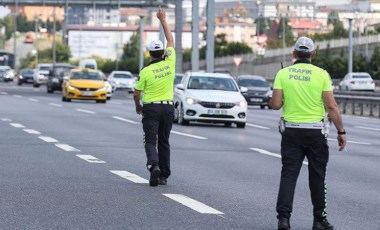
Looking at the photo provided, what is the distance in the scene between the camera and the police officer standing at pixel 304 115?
11727mm

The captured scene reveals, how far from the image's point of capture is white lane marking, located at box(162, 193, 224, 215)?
42.2 ft

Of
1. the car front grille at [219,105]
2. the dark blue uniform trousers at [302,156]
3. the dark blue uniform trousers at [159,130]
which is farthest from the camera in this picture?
the car front grille at [219,105]

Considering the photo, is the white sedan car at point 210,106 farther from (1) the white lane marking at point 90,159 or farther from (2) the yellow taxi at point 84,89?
(2) the yellow taxi at point 84,89

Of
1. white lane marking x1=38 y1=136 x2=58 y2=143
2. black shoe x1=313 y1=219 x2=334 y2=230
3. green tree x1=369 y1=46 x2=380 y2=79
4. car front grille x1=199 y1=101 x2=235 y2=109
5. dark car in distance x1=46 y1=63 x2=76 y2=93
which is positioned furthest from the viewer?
green tree x1=369 y1=46 x2=380 y2=79

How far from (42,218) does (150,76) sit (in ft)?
14.8

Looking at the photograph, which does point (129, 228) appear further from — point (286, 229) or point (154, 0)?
point (154, 0)

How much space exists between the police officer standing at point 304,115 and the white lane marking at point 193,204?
126 cm

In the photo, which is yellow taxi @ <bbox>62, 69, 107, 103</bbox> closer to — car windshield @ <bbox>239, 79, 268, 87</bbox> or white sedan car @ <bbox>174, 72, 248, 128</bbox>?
car windshield @ <bbox>239, 79, 268, 87</bbox>

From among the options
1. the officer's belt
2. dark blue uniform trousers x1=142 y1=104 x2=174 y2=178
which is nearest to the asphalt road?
dark blue uniform trousers x1=142 y1=104 x2=174 y2=178

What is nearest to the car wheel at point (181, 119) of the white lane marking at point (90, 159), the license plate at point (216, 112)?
the license plate at point (216, 112)

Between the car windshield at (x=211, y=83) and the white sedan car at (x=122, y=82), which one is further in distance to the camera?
the white sedan car at (x=122, y=82)

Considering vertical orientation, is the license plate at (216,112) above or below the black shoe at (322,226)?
below

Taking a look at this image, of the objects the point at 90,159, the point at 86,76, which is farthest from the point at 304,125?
the point at 86,76

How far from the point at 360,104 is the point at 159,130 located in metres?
38.5
